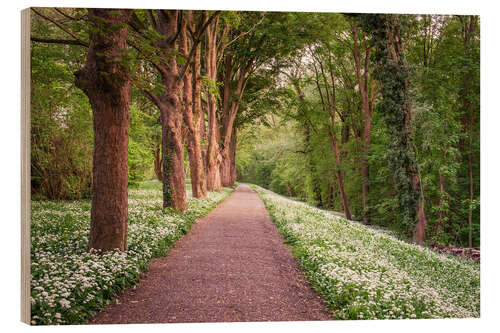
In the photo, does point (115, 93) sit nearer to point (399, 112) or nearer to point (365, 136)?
point (399, 112)

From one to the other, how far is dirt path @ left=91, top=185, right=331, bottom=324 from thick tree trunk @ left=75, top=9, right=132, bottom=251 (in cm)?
104

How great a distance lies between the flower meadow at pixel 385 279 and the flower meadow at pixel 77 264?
9.35ft

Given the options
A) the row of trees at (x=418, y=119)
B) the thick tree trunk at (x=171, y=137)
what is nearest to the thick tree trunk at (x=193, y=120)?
the thick tree trunk at (x=171, y=137)

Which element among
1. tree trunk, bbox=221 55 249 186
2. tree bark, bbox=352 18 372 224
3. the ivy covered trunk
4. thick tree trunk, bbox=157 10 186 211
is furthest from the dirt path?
tree trunk, bbox=221 55 249 186

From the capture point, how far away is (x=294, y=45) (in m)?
16.1

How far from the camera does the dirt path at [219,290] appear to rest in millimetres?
3967

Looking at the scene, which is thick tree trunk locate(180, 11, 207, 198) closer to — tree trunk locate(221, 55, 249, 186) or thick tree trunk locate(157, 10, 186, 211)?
thick tree trunk locate(157, 10, 186, 211)

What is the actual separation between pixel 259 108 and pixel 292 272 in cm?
2036

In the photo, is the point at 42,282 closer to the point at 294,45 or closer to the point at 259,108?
the point at 294,45

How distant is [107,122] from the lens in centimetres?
504

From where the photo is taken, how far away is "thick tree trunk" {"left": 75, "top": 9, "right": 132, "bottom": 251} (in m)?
4.93

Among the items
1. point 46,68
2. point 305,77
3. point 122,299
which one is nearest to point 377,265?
point 122,299

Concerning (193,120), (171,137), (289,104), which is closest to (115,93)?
(171,137)

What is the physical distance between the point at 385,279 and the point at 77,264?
4.45 meters
